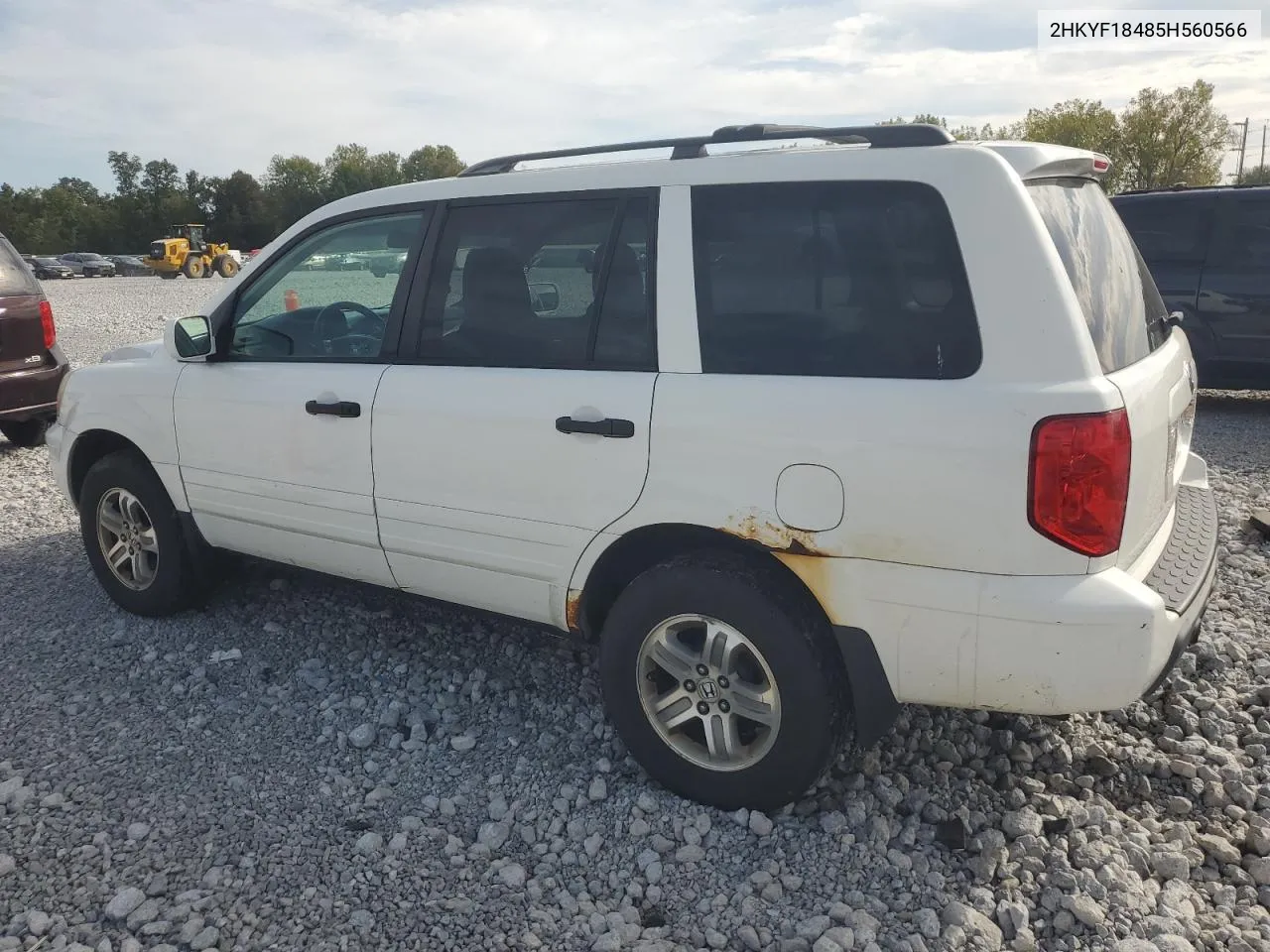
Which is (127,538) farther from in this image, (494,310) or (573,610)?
(573,610)

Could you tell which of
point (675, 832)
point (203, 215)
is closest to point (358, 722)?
point (675, 832)

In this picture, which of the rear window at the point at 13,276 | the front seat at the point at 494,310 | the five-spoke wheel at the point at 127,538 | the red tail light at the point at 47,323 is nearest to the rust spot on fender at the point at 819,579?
the front seat at the point at 494,310

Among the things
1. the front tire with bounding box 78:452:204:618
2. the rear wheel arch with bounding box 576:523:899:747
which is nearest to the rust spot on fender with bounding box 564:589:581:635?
the rear wheel arch with bounding box 576:523:899:747

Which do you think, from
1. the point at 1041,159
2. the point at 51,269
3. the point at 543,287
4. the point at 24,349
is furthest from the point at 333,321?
the point at 51,269

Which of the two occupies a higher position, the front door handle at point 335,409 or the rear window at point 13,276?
the rear window at point 13,276

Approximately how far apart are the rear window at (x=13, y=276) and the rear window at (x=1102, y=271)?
308 inches

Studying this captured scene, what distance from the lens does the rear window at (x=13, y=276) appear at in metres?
7.88

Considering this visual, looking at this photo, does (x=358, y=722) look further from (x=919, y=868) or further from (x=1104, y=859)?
(x=1104, y=859)

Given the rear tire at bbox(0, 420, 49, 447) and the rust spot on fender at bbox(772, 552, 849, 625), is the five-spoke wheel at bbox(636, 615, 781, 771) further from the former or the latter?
the rear tire at bbox(0, 420, 49, 447)

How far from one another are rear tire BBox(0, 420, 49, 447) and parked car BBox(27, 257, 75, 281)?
4523cm

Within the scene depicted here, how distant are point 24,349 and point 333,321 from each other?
5.23 meters

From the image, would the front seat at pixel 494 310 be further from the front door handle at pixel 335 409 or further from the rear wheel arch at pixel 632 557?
the rear wheel arch at pixel 632 557

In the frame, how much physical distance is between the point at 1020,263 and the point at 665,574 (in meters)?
Result: 1.29

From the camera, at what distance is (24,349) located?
7.86 metres
